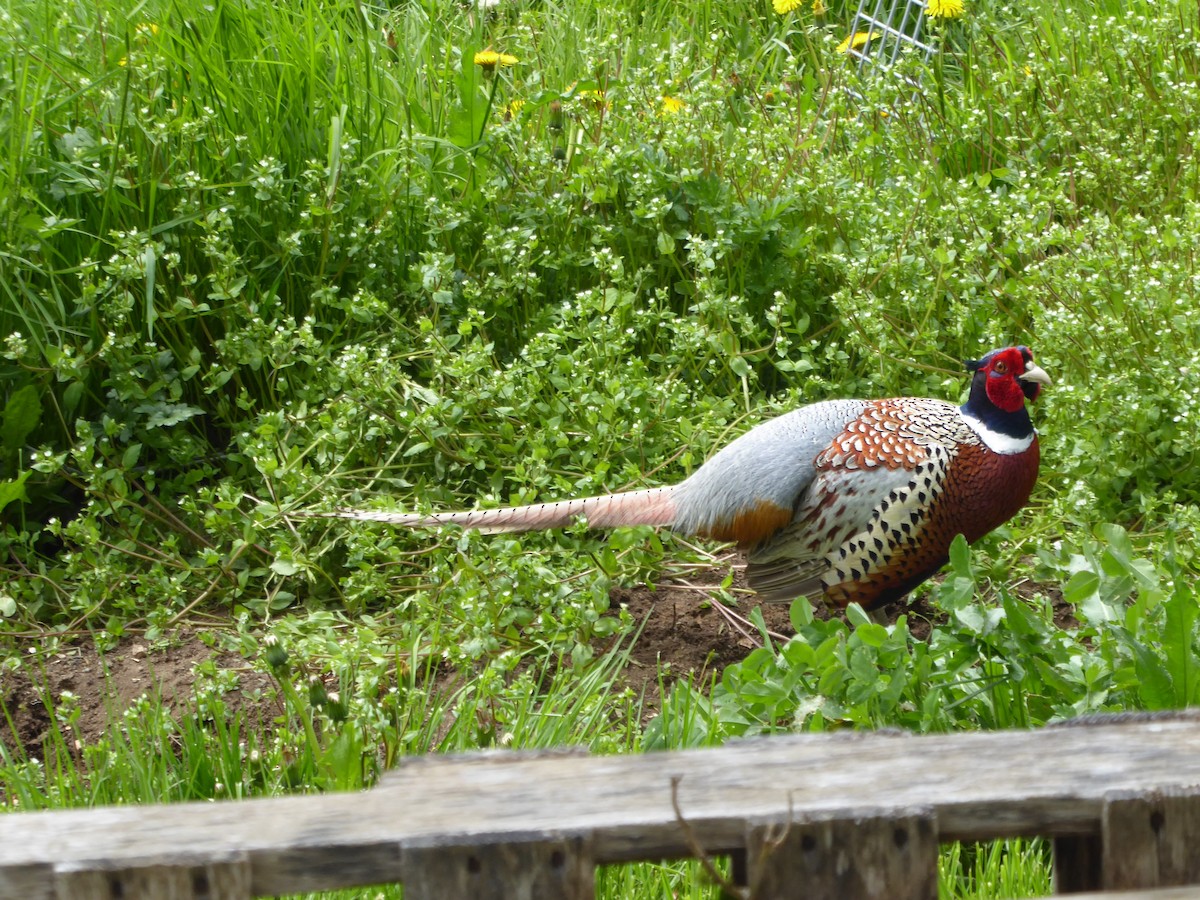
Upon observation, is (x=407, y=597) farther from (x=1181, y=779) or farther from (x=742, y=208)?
(x=1181, y=779)

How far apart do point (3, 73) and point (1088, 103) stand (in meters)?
3.99

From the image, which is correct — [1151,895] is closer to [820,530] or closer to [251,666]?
[820,530]

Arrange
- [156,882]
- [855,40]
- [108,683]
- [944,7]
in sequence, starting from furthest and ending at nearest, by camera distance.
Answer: [855,40], [944,7], [108,683], [156,882]

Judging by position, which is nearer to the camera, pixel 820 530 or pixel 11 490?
→ pixel 820 530

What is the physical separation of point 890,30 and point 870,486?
3732 mm

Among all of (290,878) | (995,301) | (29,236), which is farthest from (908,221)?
(290,878)

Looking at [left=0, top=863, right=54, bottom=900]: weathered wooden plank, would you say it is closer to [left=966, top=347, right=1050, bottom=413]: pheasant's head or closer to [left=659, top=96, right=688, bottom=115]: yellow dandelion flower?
[left=966, top=347, right=1050, bottom=413]: pheasant's head

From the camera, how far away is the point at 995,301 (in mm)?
4340

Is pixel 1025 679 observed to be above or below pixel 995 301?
below

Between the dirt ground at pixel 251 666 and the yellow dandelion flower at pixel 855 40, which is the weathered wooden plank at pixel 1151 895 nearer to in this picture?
the dirt ground at pixel 251 666

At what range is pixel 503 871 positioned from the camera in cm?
114

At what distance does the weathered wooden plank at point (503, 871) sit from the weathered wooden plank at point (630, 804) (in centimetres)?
1

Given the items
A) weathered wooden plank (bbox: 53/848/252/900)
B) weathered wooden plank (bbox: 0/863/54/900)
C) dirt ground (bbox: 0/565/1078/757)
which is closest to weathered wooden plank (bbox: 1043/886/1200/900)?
weathered wooden plank (bbox: 53/848/252/900)

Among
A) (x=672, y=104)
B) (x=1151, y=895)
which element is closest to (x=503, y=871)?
(x=1151, y=895)
